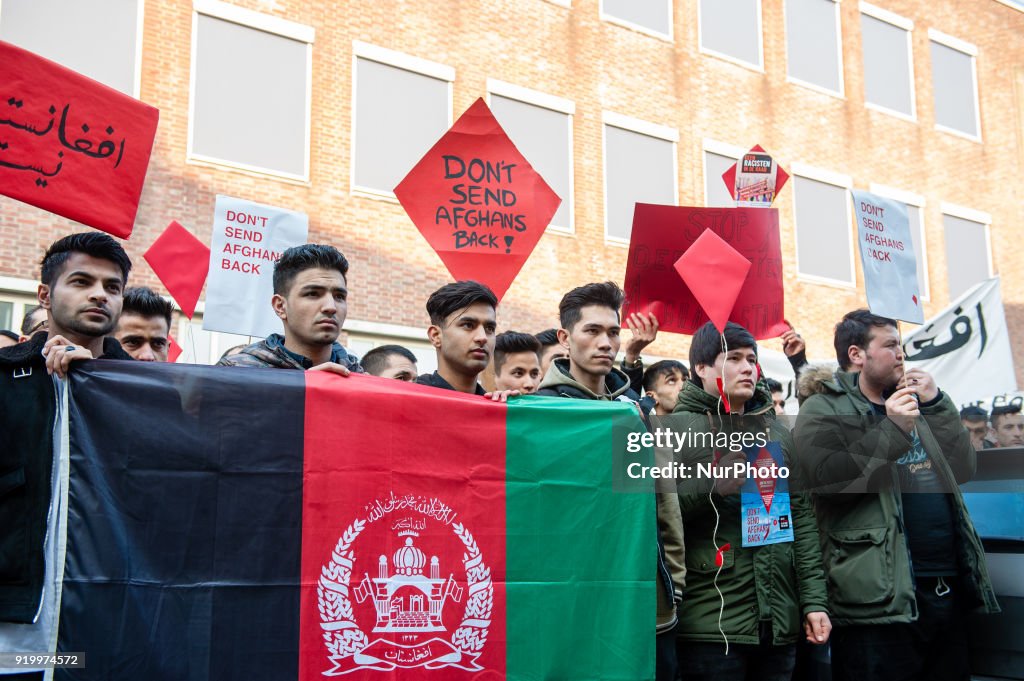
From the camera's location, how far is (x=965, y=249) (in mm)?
20219

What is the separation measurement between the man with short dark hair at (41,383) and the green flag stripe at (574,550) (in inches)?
59.5

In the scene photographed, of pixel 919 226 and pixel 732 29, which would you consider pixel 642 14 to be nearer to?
pixel 732 29

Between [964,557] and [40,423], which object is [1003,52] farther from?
[40,423]

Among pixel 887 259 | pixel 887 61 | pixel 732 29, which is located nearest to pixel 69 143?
pixel 887 259

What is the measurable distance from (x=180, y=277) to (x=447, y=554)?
425cm

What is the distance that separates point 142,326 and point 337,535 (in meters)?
2.09

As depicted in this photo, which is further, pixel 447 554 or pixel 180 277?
pixel 180 277

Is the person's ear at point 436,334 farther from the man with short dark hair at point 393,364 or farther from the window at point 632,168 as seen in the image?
the window at point 632,168

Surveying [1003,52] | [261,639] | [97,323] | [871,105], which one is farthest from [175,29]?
[1003,52]

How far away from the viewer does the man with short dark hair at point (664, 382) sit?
6.87 meters

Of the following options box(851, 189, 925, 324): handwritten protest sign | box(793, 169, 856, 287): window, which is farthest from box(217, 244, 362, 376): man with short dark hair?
box(793, 169, 856, 287): window

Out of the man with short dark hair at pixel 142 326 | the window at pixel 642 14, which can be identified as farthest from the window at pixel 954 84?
the man with short dark hair at pixel 142 326

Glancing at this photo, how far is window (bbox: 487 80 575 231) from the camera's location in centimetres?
1467

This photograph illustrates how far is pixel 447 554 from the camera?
11.9 ft
